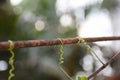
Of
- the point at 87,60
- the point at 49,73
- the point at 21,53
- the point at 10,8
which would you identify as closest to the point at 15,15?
the point at 10,8

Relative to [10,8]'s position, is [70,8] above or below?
below

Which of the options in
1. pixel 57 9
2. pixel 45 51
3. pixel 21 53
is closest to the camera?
pixel 21 53

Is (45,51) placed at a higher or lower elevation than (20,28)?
lower

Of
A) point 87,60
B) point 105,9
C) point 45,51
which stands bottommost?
point 87,60

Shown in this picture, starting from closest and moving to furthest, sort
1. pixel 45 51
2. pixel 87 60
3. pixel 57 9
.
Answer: pixel 45 51
pixel 87 60
pixel 57 9

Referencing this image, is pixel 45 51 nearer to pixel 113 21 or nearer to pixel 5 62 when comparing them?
pixel 5 62

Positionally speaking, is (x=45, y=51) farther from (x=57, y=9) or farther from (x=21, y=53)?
(x=57, y=9)

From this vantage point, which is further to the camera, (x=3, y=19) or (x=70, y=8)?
(x=70, y=8)
